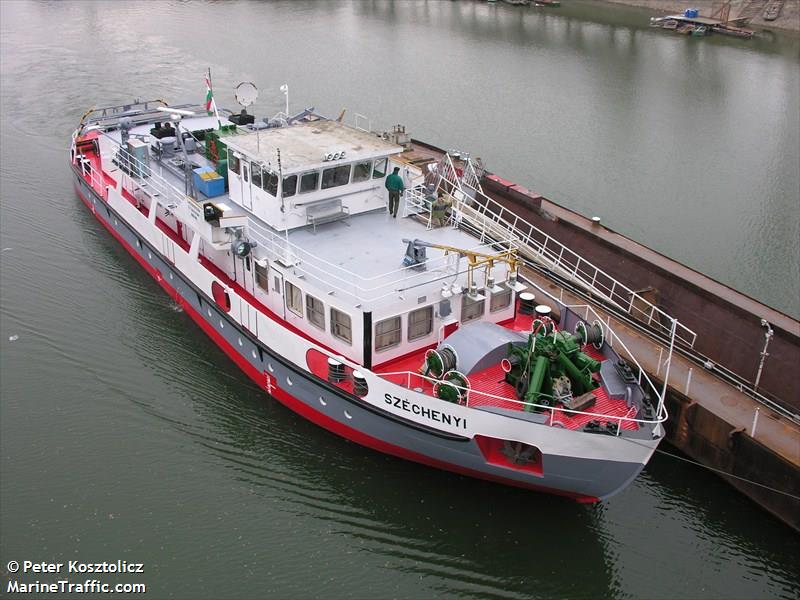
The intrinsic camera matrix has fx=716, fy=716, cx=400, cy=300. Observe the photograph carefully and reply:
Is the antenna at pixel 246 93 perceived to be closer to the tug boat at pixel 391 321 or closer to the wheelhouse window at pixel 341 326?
the tug boat at pixel 391 321

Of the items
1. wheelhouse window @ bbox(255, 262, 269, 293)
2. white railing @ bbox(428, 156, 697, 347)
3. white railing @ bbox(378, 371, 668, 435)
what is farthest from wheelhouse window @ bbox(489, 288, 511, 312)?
wheelhouse window @ bbox(255, 262, 269, 293)

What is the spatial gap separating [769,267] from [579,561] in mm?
15976

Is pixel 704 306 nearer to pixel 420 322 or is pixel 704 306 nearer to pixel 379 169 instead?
pixel 420 322

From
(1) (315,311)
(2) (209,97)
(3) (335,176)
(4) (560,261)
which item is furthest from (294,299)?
(2) (209,97)

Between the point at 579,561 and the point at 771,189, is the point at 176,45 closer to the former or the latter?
the point at 771,189

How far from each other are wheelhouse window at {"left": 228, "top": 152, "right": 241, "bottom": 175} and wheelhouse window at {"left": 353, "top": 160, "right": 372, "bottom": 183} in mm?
2992

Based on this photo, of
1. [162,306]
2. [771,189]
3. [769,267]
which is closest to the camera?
A: [162,306]

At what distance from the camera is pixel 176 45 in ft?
170

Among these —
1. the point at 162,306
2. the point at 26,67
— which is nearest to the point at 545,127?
the point at 162,306

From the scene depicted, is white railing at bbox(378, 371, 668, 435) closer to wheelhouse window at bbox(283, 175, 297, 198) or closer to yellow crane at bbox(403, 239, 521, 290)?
yellow crane at bbox(403, 239, 521, 290)

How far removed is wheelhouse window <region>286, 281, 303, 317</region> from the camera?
1600 cm

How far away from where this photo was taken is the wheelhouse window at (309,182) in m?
16.6

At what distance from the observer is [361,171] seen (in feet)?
57.1

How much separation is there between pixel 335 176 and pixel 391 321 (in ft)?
14.0
